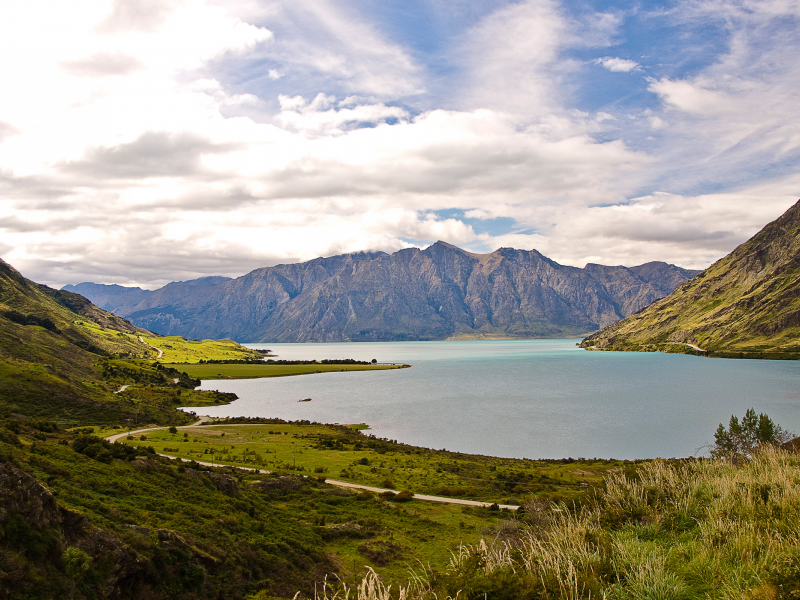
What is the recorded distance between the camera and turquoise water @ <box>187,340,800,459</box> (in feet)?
263

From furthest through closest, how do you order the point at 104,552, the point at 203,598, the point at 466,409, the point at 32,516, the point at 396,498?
the point at 466,409, the point at 396,498, the point at 203,598, the point at 104,552, the point at 32,516

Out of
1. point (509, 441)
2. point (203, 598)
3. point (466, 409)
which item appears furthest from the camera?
point (466, 409)

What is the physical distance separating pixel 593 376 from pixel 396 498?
Answer: 5866 inches

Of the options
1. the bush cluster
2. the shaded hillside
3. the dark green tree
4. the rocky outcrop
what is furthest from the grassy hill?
the dark green tree

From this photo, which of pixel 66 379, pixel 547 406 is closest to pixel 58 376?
pixel 66 379

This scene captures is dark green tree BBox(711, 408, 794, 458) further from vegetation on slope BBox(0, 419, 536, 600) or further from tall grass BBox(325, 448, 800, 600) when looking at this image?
tall grass BBox(325, 448, 800, 600)

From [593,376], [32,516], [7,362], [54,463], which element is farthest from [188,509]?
[593,376]

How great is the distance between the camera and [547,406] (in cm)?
11131

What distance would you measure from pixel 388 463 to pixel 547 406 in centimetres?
6390

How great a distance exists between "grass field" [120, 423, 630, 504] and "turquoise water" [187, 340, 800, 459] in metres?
12.9

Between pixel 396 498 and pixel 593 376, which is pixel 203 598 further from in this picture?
pixel 593 376

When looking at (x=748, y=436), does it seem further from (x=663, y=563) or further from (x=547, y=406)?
(x=663, y=563)

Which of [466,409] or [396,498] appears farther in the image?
[466,409]

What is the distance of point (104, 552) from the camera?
16.4 m
